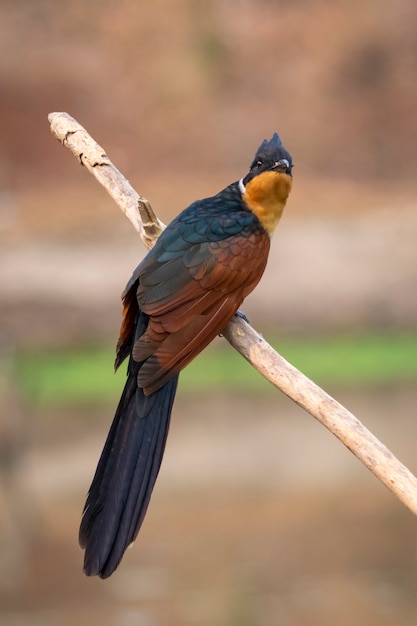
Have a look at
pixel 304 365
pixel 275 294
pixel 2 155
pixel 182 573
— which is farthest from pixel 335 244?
pixel 182 573

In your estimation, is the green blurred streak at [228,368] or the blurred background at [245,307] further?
the green blurred streak at [228,368]

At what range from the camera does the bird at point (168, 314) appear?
217 cm

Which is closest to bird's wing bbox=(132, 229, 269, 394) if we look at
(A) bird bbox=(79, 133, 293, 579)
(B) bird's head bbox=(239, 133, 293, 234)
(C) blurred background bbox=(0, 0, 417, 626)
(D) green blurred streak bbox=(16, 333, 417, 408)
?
(A) bird bbox=(79, 133, 293, 579)

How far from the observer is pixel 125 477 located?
219 centimetres

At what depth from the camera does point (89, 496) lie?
2.19 meters

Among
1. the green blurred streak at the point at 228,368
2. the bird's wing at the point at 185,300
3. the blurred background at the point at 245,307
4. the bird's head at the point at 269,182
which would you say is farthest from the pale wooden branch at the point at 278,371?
the green blurred streak at the point at 228,368

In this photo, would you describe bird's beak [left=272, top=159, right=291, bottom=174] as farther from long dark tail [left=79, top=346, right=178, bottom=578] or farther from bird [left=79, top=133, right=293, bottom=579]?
long dark tail [left=79, top=346, right=178, bottom=578]

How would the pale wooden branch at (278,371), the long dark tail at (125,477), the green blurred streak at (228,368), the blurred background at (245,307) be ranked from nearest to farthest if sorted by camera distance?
the pale wooden branch at (278,371), the long dark tail at (125,477), the blurred background at (245,307), the green blurred streak at (228,368)

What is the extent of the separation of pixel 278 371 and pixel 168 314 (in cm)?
29

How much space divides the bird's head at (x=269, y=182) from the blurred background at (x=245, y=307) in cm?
432

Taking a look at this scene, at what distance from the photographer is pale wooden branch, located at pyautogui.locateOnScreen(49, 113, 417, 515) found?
6.43 feet

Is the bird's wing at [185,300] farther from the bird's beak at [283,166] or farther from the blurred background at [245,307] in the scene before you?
the blurred background at [245,307]

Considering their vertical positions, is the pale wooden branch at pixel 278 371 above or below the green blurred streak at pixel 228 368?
below

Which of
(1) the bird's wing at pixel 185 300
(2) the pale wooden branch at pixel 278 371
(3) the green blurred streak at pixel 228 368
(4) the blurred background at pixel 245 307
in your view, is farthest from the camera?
(3) the green blurred streak at pixel 228 368
